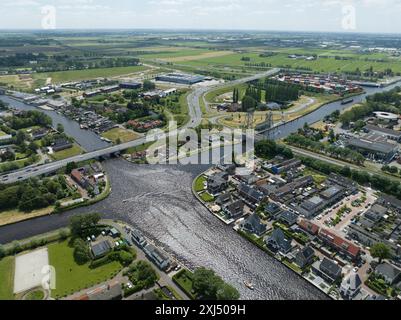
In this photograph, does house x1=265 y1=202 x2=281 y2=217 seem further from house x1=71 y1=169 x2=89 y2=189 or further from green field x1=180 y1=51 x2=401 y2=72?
green field x1=180 y1=51 x2=401 y2=72

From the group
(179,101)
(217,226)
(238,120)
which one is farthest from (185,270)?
(179,101)

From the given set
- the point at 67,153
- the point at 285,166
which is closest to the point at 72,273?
the point at 67,153

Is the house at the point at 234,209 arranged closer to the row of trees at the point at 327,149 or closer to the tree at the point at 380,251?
the tree at the point at 380,251

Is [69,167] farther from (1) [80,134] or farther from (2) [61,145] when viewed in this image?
(1) [80,134]

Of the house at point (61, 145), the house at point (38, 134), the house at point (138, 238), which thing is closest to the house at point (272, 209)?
the house at point (138, 238)
